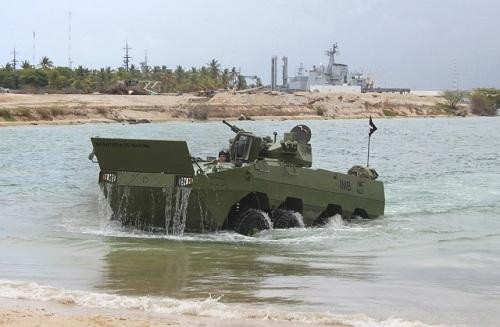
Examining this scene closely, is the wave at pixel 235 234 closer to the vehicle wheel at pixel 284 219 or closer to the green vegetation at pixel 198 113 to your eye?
the vehicle wheel at pixel 284 219

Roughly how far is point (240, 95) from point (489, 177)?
93369 mm

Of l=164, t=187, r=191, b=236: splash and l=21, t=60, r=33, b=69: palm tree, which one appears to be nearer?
l=164, t=187, r=191, b=236: splash

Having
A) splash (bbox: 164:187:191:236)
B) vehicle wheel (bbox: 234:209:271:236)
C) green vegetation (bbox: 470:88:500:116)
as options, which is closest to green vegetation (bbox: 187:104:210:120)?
green vegetation (bbox: 470:88:500:116)

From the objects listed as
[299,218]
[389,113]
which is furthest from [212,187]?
[389,113]

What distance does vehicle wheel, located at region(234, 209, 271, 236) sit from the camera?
52.6 feet

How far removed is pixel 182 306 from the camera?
9516mm

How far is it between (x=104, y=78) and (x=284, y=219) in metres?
126

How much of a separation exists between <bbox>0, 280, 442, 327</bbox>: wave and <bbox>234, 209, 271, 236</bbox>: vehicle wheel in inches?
235

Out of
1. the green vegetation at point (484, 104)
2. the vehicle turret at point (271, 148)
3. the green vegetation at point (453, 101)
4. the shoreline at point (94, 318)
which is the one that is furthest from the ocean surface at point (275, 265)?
the green vegetation at point (484, 104)

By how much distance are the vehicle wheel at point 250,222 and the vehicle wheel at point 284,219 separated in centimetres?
Answer: 64

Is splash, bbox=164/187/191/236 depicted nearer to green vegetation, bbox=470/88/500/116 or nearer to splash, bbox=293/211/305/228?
splash, bbox=293/211/305/228

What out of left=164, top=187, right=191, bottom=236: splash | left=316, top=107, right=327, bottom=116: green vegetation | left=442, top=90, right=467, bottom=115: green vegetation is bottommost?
left=164, top=187, right=191, bottom=236: splash

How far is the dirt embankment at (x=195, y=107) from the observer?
86.1 meters

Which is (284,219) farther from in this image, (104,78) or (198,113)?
(104,78)
